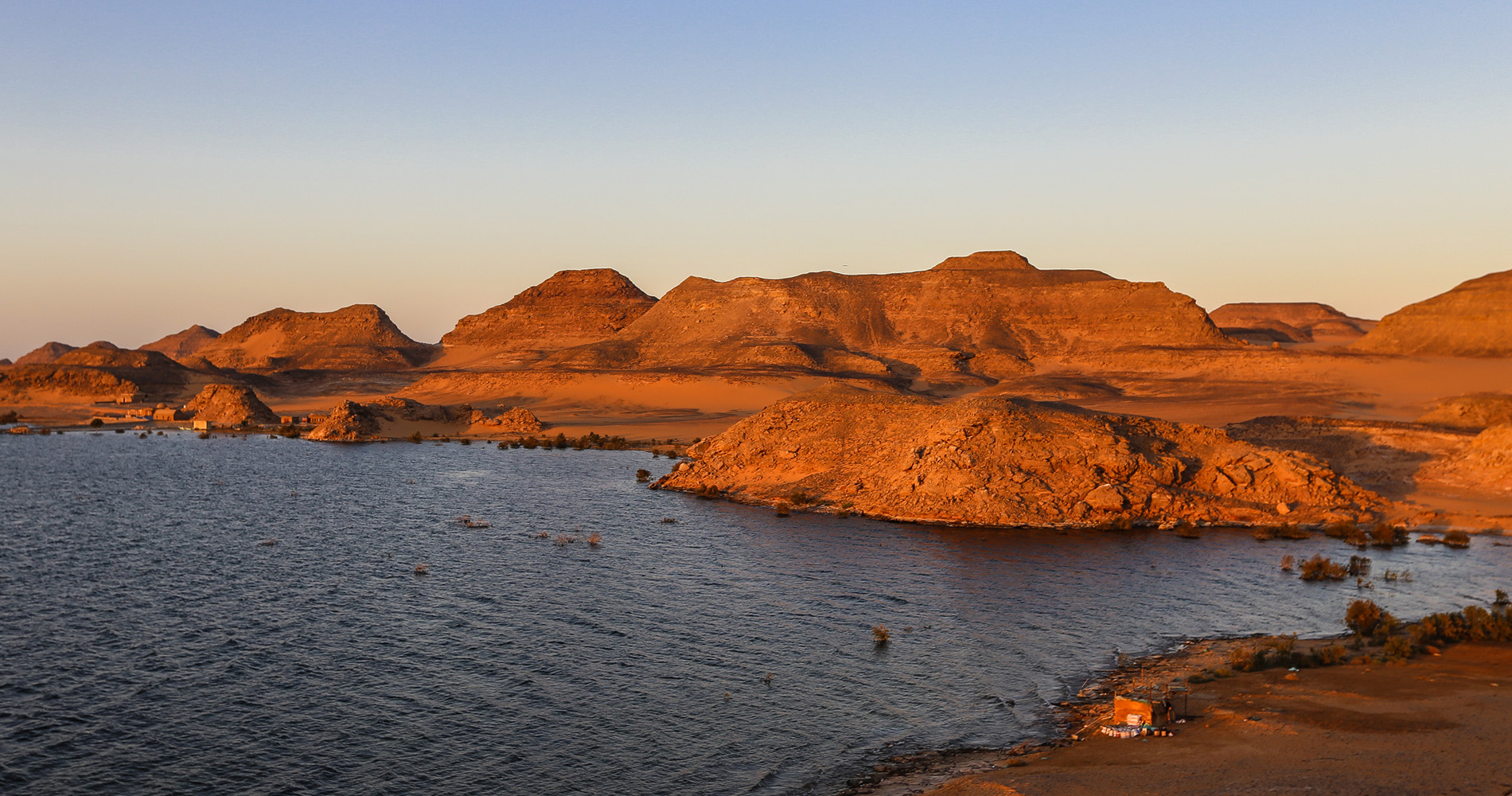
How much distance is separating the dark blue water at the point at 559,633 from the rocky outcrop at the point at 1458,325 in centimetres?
10132

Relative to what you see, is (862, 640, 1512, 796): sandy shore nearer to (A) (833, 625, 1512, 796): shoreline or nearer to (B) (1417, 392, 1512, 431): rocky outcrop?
(A) (833, 625, 1512, 796): shoreline

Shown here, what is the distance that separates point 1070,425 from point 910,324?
121574mm

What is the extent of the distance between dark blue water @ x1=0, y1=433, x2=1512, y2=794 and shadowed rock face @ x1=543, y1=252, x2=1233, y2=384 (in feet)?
300

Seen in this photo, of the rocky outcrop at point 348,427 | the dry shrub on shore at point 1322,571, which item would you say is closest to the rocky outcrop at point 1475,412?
the dry shrub on shore at point 1322,571

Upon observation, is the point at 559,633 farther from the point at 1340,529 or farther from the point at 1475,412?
the point at 1475,412

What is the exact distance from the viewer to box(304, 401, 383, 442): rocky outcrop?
97.6 m

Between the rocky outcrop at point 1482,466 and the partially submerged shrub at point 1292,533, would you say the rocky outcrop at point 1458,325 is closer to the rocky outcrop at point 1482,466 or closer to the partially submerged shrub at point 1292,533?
the rocky outcrop at point 1482,466

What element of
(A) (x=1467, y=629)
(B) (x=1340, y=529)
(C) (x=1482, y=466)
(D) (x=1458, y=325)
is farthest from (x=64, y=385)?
(D) (x=1458, y=325)

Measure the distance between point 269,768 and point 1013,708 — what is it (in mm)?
15846

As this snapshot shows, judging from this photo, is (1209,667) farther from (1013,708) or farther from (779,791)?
(779,791)

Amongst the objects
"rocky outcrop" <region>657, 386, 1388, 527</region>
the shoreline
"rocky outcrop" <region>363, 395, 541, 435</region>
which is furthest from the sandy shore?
"rocky outcrop" <region>363, 395, 541, 435</region>

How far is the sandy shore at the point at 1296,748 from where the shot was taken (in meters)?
18.8

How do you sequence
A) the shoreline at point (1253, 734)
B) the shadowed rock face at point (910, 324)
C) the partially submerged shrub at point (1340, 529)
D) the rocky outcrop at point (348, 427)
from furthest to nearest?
the shadowed rock face at point (910, 324)
the rocky outcrop at point (348, 427)
the partially submerged shrub at point (1340, 529)
the shoreline at point (1253, 734)

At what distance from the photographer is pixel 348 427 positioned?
98250 millimetres
